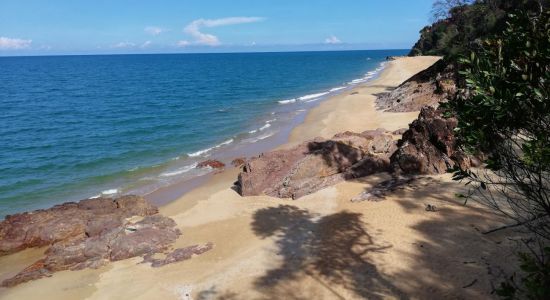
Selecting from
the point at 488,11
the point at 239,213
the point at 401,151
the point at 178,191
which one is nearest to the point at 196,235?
the point at 239,213

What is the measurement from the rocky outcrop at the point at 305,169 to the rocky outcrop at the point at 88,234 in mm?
3687

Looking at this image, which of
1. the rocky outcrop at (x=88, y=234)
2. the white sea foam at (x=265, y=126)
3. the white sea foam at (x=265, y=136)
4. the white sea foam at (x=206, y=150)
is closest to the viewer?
the rocky outcrop at (x=88, y=234)

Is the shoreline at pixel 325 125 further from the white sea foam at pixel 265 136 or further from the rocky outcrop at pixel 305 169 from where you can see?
the rocky outcrop at pixel 305 169

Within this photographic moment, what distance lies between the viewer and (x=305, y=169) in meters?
15.4

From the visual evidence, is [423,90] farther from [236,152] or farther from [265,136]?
[236,152]

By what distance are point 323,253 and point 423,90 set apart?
2271 centimetres

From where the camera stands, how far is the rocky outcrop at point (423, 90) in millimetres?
27391

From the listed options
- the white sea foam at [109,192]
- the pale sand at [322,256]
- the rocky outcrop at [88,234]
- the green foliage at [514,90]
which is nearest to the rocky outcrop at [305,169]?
the pale sand at [322,256]

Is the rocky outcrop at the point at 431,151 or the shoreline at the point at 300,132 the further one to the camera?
the shoreline at the point at 300,132

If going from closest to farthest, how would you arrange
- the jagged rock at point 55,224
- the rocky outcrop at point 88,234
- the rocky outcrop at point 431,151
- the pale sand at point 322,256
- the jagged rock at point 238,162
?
1. the pale sand at point 322,256
2. the rocky outcrop at point 88,234
3. the jagged rock at point 55,224
4. the rocky outcrop at point 431,151
5. the jagged rock at point 238,162

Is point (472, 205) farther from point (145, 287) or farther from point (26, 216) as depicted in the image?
point (26, 216)

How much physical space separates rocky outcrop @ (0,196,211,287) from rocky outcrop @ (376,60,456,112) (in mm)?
19599

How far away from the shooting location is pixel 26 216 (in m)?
14.0

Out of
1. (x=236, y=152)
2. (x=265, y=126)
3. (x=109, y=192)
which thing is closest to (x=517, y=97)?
(x=109, y=192)
